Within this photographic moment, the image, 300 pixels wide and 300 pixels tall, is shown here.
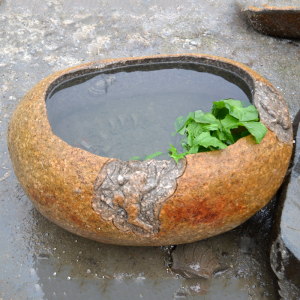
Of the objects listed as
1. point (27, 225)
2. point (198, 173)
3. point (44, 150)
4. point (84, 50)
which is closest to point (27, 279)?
point (27, 225)

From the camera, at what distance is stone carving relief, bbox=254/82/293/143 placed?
1.76m

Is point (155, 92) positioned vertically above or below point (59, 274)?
above

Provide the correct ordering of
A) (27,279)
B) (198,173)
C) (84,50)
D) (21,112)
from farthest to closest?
(84,50), (27,279), (21,112), (198,173)

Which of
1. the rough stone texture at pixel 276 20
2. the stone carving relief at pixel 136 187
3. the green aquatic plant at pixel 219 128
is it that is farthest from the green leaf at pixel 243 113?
the rough stone texture at pixel 276 20

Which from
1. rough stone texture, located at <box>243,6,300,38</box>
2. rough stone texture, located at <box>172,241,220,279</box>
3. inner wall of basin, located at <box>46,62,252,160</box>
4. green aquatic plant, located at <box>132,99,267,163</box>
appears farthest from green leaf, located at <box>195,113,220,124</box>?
rough stone texture, located at <box>243,6,300,38</box>

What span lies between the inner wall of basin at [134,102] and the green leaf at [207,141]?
1.03ft

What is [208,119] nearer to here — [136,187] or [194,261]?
[136,187]

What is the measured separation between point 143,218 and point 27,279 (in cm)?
100

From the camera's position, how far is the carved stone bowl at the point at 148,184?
159 centimetres

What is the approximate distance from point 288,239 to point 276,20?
2.67m

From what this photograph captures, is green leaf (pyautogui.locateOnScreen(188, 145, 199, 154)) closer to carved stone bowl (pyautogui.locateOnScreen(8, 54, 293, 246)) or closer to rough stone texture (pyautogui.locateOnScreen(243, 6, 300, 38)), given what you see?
carved stone bowl (pyautogui.locateOnScreen(8, 54, 293, 246))

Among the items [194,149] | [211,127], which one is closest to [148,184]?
[194,149]

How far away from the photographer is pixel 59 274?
2.06m

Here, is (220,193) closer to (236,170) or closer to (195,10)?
(236,170)
